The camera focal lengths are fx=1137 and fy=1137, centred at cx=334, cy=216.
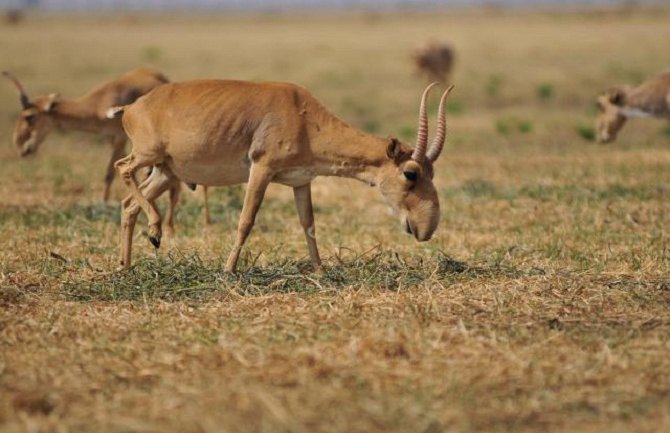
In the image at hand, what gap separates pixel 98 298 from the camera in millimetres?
9258

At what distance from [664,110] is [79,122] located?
939 cm

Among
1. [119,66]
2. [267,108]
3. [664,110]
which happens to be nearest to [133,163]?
[267,108]

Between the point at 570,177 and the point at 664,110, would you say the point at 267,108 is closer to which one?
the point at 570,177

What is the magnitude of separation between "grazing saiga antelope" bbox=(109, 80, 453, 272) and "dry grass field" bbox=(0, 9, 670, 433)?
588mm

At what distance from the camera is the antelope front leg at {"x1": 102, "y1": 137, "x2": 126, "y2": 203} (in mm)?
15195

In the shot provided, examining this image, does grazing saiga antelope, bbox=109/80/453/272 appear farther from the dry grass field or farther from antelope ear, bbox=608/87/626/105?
antelope ear, bbox=608/87/626/105

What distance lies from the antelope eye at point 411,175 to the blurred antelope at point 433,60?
81.8 feet

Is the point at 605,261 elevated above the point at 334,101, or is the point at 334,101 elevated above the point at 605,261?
the point at 605,261

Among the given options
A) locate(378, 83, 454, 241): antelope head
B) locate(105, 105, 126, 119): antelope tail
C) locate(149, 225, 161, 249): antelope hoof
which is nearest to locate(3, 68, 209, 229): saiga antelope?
locate(105, 105, 126, 119): antelope tail

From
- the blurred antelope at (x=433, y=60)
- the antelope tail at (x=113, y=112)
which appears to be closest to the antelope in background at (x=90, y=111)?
the antelope tail at (x=113, y=112)

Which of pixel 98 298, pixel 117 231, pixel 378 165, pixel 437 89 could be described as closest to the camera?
pixel 98 298

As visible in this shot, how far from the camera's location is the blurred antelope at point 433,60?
34.4 metres

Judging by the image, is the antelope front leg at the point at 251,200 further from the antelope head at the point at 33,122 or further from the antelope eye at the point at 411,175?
the antelope head at the point at 33,122

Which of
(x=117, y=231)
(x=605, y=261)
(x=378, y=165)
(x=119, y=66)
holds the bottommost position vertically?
(x=119, y=66)
